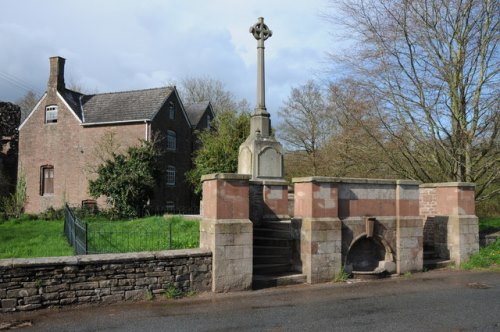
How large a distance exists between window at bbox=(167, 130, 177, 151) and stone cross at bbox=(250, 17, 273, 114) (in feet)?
56.8

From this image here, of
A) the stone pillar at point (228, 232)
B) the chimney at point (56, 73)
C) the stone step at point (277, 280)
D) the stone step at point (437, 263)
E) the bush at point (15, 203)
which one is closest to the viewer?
the stone pillar at point (228, 232)

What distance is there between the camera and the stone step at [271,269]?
10.3m

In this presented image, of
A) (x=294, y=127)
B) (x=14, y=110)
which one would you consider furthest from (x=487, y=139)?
(x=14, y=110)

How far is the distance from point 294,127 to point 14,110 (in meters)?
21.6

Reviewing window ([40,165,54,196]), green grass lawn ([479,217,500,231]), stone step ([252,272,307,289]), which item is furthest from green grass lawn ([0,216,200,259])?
window ([40,165,54,196])

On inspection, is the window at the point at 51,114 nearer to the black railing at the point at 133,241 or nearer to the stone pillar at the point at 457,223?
the black railing at the point at 133,241

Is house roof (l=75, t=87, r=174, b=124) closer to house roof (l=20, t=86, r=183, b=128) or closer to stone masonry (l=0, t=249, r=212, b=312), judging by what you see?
house roof (l=20, t=86, r=183, b=128)

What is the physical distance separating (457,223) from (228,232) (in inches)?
283

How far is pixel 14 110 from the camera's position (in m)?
35.7

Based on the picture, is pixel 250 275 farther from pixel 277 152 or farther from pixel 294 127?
pixel 294 127

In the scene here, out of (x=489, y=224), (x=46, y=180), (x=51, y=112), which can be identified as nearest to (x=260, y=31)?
(x=489, y=224)

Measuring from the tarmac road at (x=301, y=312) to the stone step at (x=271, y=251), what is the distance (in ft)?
3.95

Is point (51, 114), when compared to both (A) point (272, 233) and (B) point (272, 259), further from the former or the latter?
(B) point (272, 259)

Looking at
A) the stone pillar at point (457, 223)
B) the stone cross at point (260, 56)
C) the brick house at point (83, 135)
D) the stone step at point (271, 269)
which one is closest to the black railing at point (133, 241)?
→ the stone step at point (271, 269)
